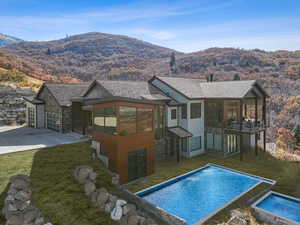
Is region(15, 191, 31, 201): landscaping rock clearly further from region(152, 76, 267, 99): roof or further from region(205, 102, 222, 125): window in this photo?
region(205, 102, 222, 125): window

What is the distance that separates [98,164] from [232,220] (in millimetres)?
9028

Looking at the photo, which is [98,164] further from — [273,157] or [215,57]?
[215,57]

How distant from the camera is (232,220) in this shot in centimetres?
1032

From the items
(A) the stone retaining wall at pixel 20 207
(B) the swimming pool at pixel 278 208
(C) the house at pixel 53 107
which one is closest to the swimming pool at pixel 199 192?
(B) the swimming pool at pixel 278 208

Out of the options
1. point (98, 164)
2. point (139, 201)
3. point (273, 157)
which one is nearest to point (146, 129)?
point (98, 164)

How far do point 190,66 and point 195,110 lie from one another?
62.3 metres

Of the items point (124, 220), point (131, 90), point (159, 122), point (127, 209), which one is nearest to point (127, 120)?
point (159, 122)

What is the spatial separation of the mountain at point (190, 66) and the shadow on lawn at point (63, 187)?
35.9m

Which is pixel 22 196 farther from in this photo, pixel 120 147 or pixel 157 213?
pixel 157 213

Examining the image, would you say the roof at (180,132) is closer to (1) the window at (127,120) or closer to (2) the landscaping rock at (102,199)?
(1) the window at (127,120)

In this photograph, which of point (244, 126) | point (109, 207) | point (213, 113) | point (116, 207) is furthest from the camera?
point (213, 113)

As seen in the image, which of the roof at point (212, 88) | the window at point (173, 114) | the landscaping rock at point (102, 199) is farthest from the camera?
the window at point (173, 114)

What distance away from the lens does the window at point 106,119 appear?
14227mm

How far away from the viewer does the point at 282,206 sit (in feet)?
39.0
